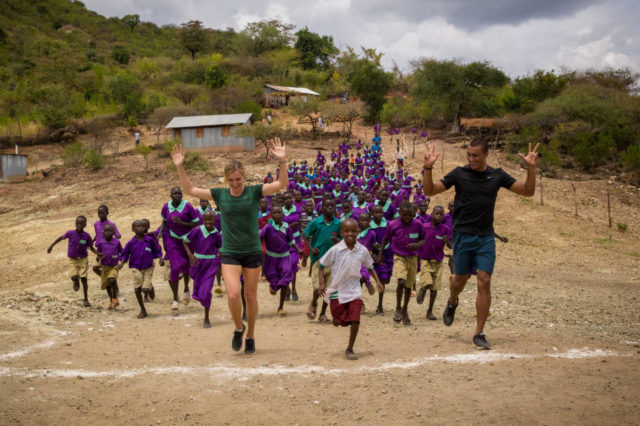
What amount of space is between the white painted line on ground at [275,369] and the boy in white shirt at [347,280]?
603 mm

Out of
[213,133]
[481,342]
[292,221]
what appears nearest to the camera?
[481,342]

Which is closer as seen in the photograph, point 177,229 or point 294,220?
point 177,229

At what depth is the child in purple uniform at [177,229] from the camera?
8961 mm

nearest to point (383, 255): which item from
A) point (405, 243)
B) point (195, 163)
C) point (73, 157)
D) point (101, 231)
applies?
point (405, 243)

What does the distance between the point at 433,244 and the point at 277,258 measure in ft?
7.98

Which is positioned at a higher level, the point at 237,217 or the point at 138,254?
the point at 237,217

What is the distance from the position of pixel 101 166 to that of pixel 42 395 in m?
26.9

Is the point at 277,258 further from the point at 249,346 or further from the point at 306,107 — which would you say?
the point at 306,107

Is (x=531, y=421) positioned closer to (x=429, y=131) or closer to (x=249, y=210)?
(x=249, y=210)

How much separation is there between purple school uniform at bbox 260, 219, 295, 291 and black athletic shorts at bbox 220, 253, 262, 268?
8.49 feet

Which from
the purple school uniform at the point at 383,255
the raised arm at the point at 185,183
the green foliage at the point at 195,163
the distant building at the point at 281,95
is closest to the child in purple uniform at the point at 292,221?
the purple school uniform at the point at 383,255

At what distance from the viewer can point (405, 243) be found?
790 cm

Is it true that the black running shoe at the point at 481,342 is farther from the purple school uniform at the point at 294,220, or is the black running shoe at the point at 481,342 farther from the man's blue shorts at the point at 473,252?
the purple school uniform at the point at 294,220

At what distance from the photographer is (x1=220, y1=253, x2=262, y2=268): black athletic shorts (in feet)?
18.5
